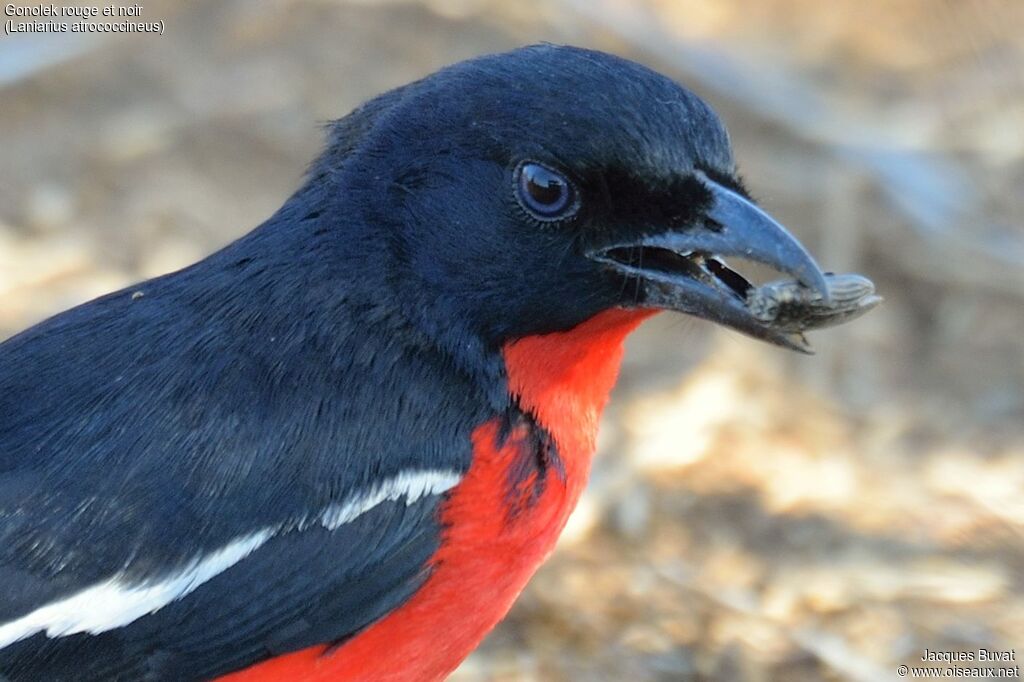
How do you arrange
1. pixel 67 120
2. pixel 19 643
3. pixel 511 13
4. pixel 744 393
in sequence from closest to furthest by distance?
1. pixel 19 643
2. pixel 744 393
3. pixel 67 120
4. pixel 511 13

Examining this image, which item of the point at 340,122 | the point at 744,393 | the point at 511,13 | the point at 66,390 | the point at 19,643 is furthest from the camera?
the point at 511,13

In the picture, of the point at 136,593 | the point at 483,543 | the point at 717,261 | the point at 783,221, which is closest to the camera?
the point at 136,593

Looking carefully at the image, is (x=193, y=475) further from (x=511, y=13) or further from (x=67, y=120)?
(x=511, y=13)

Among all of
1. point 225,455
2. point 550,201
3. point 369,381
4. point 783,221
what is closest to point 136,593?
point 225,455

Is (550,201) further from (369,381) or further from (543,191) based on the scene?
(369,381)

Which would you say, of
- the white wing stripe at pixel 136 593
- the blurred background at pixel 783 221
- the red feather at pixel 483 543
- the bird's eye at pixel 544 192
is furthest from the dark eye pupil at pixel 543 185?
the blurred background at pixel 783 221

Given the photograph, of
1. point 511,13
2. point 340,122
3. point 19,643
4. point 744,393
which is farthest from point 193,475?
point 511,13
